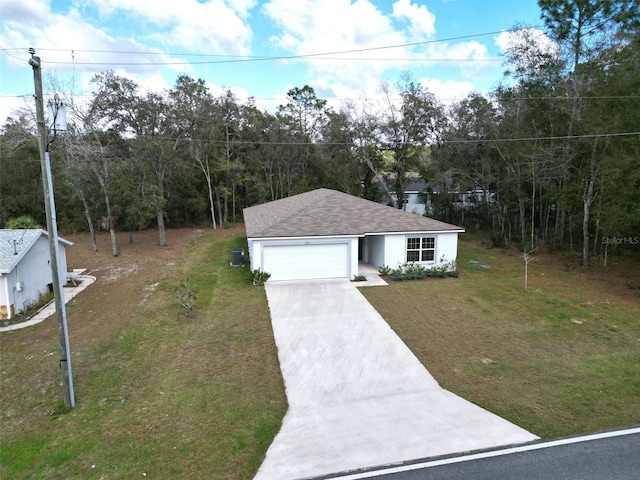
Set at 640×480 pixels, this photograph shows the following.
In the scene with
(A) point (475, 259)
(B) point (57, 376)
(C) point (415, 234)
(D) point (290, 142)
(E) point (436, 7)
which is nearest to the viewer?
(B) point (57, 376)

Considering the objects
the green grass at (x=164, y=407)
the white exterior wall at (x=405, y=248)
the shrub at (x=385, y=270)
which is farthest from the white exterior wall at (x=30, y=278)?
the white exterior wall at (x=405, y=248)

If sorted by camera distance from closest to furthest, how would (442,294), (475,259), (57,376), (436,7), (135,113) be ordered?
1. (57,376)
2. (442,294)
3. (436,7)
4. (475,259)
5. (135,113)

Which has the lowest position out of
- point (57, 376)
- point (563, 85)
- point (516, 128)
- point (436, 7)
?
point (57, 376)

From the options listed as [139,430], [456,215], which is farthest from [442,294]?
[456,215]

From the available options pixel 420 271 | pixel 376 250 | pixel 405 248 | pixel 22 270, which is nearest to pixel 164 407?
pixel 22 270

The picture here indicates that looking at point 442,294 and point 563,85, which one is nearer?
point 442,294

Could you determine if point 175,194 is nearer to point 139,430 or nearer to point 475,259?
point 475,259

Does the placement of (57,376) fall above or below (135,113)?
below

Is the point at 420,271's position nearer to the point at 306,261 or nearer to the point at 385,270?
the point at 385,270
